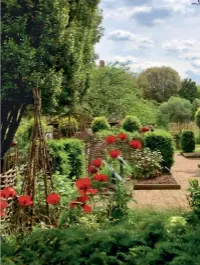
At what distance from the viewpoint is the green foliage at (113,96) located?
74.3 ft

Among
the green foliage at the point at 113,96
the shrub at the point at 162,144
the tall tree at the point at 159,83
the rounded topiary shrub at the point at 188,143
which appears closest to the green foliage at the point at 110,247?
the shrub at the point at 162,144

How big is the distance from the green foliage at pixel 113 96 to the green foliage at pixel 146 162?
10474 millimetres

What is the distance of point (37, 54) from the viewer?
10391 mm

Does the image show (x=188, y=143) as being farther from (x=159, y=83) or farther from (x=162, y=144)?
(x=159, y=83)

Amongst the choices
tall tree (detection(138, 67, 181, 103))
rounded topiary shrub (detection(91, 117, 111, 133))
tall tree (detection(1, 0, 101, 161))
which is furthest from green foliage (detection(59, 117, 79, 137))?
tall tree (detection(138, 67, 181, 103))

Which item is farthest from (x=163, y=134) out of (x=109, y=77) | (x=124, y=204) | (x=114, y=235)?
(x=109, y=77)

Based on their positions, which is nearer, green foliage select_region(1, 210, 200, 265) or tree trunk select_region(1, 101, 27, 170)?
green foliage select_region(1, 210, 200, 265)

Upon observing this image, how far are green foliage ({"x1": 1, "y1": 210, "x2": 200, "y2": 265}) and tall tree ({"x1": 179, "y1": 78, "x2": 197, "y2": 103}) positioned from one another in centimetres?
3767

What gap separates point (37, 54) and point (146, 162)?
3.37 meters

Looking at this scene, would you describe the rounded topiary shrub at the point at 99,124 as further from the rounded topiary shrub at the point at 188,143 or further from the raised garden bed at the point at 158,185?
the raised garden bed at the point at 158,185

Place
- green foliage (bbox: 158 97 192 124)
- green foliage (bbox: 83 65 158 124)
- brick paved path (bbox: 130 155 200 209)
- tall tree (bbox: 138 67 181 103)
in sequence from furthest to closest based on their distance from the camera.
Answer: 1. tall tree (bbox: 138 67 181 103)
2. green foliage (bbox: 158 97 192 124)
3. green foliage (bbox: 83 65 158 124)
4. brick paved path (bbox: 130 155 200 209)

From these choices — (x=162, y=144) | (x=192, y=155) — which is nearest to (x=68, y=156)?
(x=162, y=144)

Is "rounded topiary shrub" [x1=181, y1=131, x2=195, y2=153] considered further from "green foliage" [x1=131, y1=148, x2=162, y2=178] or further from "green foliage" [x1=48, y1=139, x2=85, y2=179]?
"green foliage" [x1=48, y1=139, x2=85, y2=179]

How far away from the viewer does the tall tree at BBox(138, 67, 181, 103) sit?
39.2 metres
